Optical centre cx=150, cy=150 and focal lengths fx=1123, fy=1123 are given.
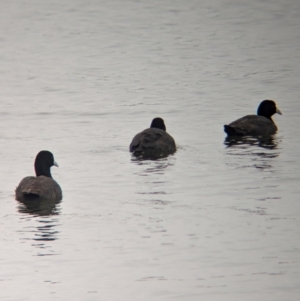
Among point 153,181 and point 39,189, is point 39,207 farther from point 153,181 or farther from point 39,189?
point 153,181

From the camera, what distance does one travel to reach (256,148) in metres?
23.9

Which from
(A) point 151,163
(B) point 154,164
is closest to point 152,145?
(A) point 151,163

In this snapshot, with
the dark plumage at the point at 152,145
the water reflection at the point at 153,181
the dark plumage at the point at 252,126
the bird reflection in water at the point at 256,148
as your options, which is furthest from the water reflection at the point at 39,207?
the dark plumage at the point at 252,126

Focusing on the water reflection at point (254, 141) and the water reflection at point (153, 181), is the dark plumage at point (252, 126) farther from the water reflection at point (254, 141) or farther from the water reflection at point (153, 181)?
the water reflection at point (153, 181)

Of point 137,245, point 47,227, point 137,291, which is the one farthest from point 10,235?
point 137,291

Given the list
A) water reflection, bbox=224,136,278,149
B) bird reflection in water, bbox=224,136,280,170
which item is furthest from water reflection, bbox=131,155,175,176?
water reflection, bbox=224,136,278,149

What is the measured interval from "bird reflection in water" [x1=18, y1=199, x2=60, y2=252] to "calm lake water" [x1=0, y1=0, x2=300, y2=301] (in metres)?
0.03

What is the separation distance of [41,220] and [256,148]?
7.78m

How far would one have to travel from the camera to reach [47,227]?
660 inches

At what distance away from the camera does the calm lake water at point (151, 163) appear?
14.3m

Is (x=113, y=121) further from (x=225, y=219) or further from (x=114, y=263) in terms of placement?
(x=114, y=263)

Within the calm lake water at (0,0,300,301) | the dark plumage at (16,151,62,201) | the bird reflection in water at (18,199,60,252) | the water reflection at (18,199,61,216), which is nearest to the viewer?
the calm lake water at (0,0,300,301)

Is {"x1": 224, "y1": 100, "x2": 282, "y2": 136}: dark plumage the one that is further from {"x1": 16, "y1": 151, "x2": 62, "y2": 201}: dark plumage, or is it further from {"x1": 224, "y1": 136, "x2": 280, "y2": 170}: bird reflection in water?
{"x1": 16, "y1": 151, "x2": 62, "y2": 201}: dark plumage

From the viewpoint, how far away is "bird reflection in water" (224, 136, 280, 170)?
870 inches
